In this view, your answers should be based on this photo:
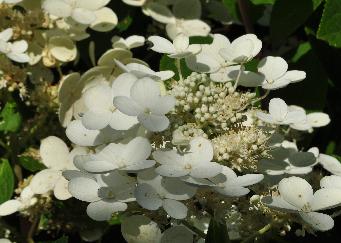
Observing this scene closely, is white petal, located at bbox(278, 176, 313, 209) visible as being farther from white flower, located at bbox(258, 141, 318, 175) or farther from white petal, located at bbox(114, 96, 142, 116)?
white petal, located at bbox(114, 96, 142, 116)

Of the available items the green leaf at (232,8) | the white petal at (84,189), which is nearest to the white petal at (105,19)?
the green leaf at (232,8)

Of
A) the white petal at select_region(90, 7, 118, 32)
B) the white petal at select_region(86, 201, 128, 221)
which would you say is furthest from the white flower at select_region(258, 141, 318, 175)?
the white petal at select_region(90, 7, 118, 32)

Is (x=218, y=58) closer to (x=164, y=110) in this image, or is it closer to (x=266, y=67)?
(x=266, y=67)

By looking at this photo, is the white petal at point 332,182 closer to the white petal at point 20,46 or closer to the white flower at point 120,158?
the white flower at point 120,158

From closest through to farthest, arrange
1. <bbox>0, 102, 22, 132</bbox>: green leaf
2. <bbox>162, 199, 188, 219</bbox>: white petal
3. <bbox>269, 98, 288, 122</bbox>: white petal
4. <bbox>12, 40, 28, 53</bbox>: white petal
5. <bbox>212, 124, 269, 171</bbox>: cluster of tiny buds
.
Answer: <bbox>162, 199, 188, 219</bbox>: white petal
<bbox>212, 124, 269, 171</bbox>: cluster of tiny buds
<bbox>269, 98, 288, 122</bbox>: white petal
<bbox>12, 40, 28, 53</bbox>: white petal
<bbox>0, 102, 22, 132</bbox>: green leaf

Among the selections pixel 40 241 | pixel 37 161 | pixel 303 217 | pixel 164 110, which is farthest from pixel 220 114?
pixel 40 241
